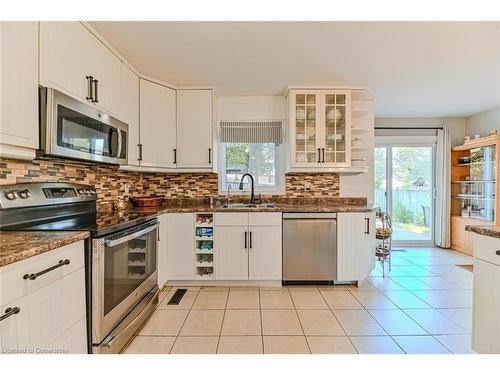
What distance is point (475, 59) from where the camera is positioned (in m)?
2.51

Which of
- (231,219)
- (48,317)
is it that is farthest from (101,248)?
(231,219)

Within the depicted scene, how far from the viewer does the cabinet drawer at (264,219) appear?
2.88 metres

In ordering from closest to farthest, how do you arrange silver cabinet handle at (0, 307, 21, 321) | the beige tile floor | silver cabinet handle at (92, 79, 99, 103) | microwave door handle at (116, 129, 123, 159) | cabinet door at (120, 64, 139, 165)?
silver cabinet handle at (0, 307, 21, 321) < the beige tile floor < silver cabinet handle at (92, 79, 99, 103) < microwave door handle at (116, 129, 123, 159) < cabinet door at (120, 64, 139, 165)

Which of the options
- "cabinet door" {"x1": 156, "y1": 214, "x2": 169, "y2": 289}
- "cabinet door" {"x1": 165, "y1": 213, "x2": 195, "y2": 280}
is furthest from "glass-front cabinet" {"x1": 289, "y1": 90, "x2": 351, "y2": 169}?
"cabinet door" {"x1": 156, "y1": 214, "x2": 169, "y2": 289}

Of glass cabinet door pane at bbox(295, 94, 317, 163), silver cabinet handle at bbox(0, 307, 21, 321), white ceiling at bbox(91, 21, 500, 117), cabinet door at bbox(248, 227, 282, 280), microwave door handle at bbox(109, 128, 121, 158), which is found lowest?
cabinet door at bbox(248, 227, 282, 280)

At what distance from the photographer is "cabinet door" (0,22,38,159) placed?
125cm

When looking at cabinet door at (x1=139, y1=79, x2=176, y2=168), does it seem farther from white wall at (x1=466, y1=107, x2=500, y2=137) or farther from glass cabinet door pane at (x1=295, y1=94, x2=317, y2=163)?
white wall at (x1=466, y1=107, x2=500, y2=137)

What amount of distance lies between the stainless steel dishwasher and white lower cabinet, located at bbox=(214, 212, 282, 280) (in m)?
0.10

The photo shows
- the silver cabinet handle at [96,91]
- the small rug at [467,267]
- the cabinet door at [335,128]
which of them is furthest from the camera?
the small rug at [467,267]

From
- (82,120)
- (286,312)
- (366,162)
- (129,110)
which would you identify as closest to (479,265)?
(286,312)

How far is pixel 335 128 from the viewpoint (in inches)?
128

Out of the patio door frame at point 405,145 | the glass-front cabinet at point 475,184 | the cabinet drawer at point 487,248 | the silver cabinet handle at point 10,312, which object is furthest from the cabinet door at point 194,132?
the glass-front cabinet at point 475,184

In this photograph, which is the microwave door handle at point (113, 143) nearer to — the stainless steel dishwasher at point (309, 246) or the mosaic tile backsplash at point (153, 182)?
the mosaic tile backsplash at point (153, 182)

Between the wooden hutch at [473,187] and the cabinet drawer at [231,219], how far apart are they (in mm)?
3757
